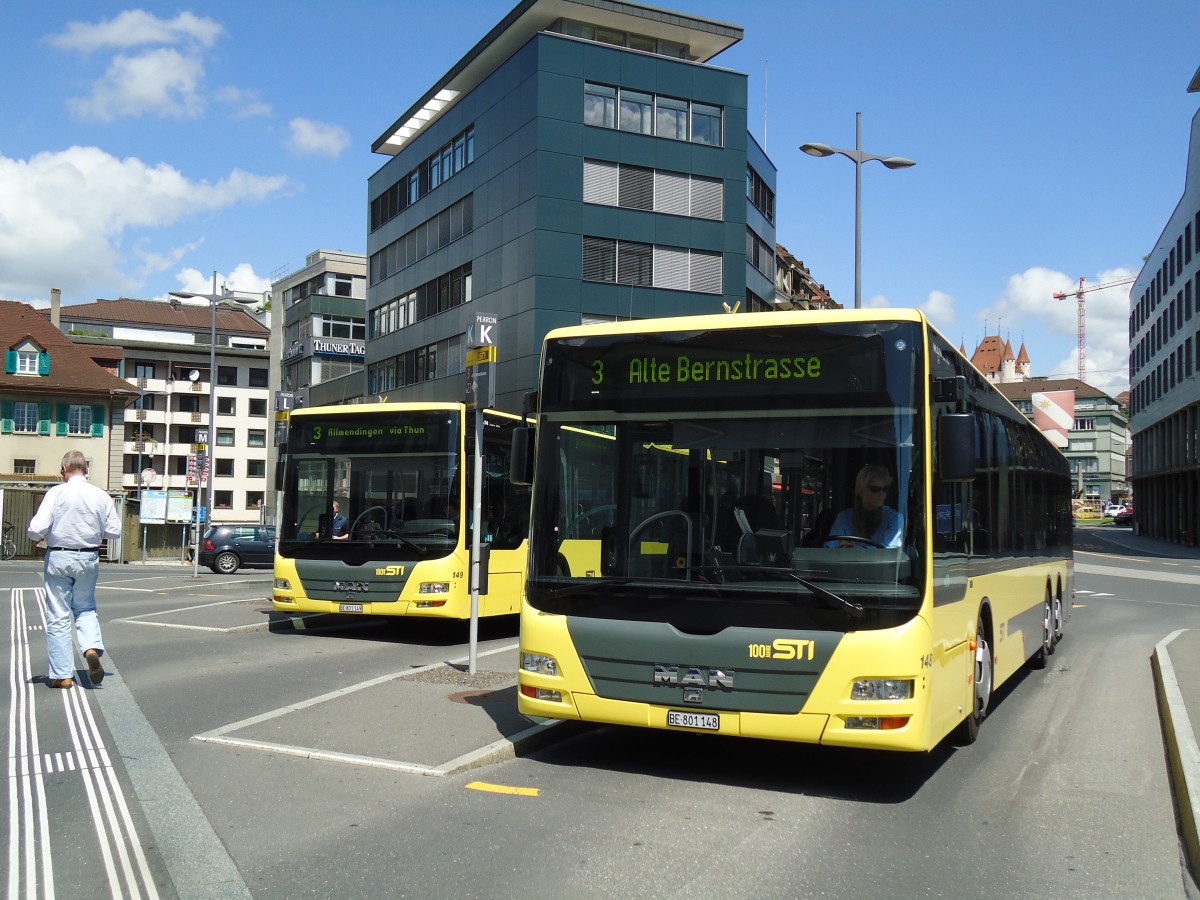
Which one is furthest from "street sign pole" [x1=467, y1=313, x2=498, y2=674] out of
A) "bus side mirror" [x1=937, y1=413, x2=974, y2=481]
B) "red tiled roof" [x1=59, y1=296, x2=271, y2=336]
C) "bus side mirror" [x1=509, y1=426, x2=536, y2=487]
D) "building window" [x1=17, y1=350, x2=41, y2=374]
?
"red tiled roof" [x1=59, y1=296, x2=271, y2=336]

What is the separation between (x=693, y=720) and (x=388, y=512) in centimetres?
821

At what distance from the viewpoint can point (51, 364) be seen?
201 feet

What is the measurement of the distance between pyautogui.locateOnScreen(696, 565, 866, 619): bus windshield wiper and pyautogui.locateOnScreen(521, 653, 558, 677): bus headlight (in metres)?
1.30

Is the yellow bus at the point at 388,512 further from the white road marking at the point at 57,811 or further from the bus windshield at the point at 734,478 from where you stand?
the bus windshield at the point at 734,478

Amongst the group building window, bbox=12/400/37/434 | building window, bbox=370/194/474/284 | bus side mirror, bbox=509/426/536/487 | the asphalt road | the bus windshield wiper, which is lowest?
the asphalt road

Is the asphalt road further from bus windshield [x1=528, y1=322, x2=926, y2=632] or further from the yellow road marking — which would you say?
bus windshield [x1=528, y1=322, x2=926, y2=632]

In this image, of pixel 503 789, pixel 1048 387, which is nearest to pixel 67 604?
pixel 503 789

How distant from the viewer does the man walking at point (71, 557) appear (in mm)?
9578

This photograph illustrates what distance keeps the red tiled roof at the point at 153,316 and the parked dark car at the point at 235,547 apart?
60.7m

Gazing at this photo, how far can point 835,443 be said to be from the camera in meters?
7.03

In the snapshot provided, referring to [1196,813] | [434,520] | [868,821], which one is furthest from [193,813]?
[434,520]

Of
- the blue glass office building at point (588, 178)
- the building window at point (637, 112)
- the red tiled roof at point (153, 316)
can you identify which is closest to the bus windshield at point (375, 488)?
the blue glass office building at point (588, 178)

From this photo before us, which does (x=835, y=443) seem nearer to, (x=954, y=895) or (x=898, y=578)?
(x=898, y=578)

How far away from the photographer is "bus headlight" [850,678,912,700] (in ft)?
21.6
